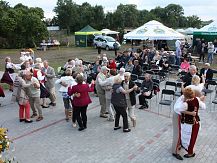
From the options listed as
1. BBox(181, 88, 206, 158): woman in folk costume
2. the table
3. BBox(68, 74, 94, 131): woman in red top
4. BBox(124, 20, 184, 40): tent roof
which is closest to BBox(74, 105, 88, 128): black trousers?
BBox(68, 74, 94, 131): woman in red top

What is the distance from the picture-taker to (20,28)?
34.6 meters

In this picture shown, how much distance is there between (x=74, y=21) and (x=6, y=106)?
4118 centimetres

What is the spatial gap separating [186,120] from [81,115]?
314 centimetres

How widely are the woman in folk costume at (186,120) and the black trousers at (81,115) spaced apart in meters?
2.67

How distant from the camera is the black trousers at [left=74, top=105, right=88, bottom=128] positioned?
27.0 feet

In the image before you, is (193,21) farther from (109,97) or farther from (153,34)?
(109,97)

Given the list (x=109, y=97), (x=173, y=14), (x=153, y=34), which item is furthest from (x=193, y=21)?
(x=109, y=97)

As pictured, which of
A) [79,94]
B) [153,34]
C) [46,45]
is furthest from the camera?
[46,45]

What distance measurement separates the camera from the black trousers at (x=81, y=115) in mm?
8219

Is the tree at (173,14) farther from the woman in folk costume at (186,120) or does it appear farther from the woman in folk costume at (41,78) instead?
the woman in folk costume at (186,120)

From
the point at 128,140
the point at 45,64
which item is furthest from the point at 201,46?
the point at 128,140

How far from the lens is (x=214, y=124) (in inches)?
352

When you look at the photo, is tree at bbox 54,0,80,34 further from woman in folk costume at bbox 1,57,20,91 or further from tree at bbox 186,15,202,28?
woman in folk costume at bbox 1,57,20,91

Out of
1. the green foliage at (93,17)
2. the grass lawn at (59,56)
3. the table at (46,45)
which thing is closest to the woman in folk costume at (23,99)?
the grass lawn at (59,56)
